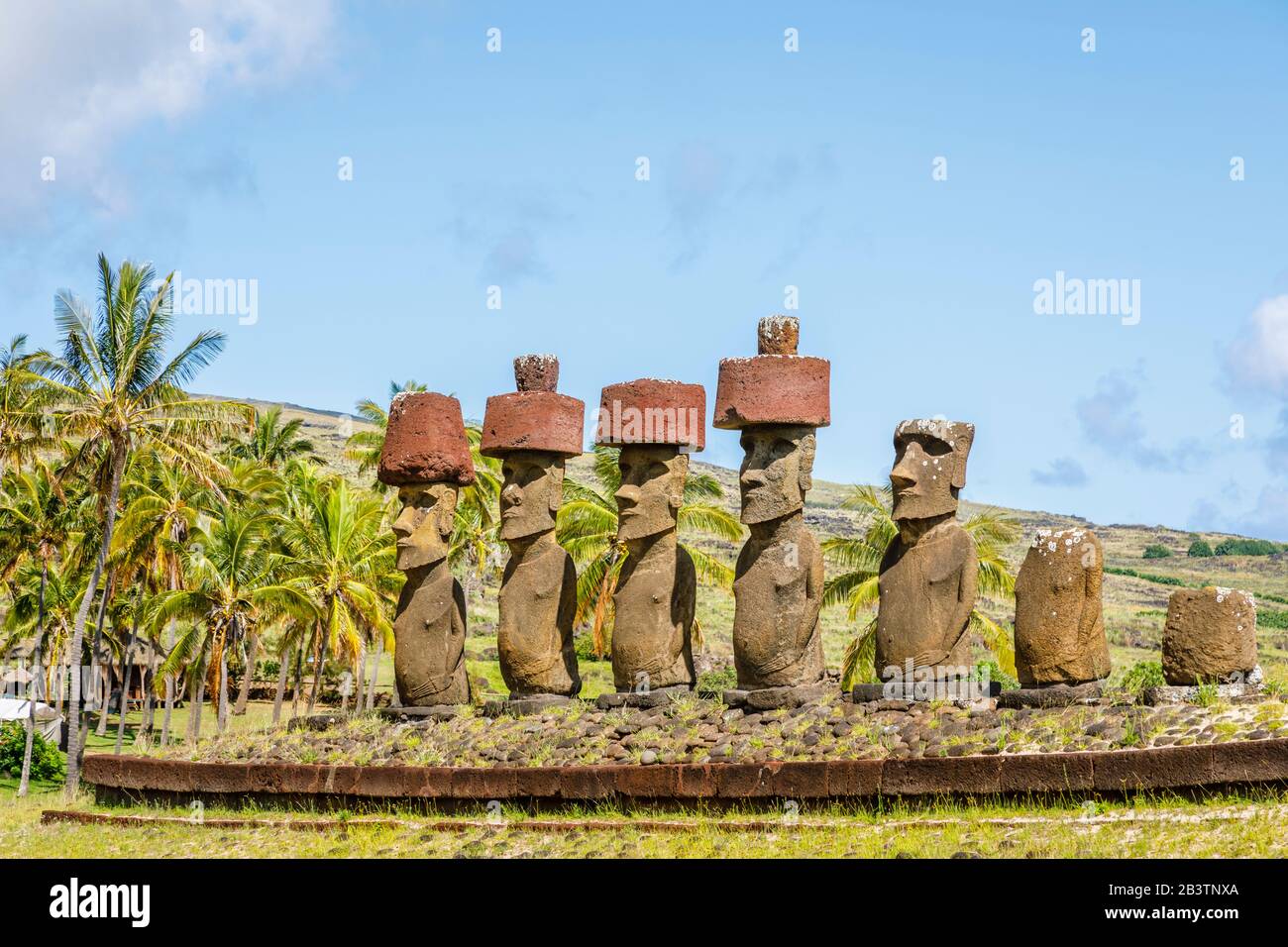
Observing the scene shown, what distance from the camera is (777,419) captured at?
16781 millimetres

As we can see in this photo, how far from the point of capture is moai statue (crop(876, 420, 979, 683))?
623 inches

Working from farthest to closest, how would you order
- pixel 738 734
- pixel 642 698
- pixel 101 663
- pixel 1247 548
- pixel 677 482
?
1. pixel 1247 548
2. pixel 101 663
3. pixel 677 482
4. pixel 642 698
5. pixel 738 734

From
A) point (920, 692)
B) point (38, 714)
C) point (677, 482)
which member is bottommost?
point (38, 714)

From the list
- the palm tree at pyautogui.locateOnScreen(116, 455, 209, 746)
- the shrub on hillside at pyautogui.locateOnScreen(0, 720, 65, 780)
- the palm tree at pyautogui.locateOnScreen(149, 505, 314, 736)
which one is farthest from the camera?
the shrub on hillside at pyautogui.locateOnScreen(0, 720, 65, 780)

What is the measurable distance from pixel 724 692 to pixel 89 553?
2340 centimetres

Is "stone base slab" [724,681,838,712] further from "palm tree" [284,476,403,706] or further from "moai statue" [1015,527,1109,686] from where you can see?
"palm tree" [284,476,403,706]

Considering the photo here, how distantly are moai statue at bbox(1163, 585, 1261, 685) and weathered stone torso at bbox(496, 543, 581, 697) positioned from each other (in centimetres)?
684

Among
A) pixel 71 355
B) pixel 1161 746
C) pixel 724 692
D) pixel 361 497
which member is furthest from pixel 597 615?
pixel 1161 746

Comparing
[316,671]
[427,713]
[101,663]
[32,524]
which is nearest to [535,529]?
[427,713]

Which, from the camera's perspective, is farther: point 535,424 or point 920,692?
point 535,424

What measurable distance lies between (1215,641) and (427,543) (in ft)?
29.2

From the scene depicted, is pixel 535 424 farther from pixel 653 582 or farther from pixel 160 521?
pixel 160 521

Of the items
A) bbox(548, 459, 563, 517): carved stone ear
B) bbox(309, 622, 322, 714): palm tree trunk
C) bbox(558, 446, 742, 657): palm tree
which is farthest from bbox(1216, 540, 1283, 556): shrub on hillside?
bbox(548, 459, 563, 517): carved stone ear

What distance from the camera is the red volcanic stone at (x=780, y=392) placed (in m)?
16.8
